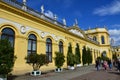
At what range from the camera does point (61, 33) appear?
2642 cm

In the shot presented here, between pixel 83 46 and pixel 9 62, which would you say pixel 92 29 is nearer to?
pixel 83 46

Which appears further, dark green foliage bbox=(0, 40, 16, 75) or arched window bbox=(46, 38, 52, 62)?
arched window bbox=(46, 38, 52, 62)

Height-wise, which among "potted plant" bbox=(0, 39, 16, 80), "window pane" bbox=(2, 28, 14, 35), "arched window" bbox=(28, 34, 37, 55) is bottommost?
"potted plant" bbox=(0, 39, 16, 80)

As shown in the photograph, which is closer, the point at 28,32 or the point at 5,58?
the point at 5,58

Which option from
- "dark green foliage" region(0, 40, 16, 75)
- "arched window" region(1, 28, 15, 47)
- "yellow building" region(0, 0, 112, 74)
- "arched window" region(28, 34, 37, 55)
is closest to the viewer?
"dark green foliage" region(0, 40, 16, 75)

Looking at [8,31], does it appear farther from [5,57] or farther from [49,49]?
[49,49]

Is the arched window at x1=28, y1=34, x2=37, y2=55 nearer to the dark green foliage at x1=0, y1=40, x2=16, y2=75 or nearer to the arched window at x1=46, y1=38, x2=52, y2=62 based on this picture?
the arched window at x1=46, y1=38, x2=52, y2=62

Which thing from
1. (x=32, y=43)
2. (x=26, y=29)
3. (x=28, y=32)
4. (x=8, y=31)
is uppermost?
(x=26, y=29)

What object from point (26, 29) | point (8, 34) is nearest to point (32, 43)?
point (26, 29)

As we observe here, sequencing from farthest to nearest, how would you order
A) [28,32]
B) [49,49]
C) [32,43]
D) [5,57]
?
[49,49] < [32,43] < [28,32] < [5,57]

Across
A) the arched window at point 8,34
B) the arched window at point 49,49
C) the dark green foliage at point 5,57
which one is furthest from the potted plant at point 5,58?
the arched window at point 49,49

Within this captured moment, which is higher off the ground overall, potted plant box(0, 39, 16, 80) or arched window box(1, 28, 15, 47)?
arched window box(1, 28, 15, 47)

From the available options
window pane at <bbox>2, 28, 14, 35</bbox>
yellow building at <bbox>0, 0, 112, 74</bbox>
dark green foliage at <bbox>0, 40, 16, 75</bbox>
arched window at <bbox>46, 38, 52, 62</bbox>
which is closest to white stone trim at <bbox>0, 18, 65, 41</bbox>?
yellow building at <bbox>0, 0, 112, 74</bbox>

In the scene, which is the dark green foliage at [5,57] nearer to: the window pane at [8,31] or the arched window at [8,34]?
the arched window at [8,34]
